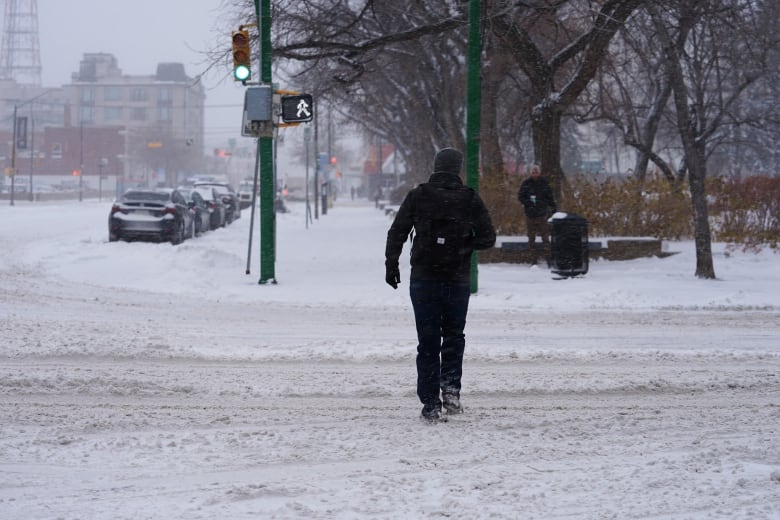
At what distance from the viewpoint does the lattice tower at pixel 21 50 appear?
14362cm

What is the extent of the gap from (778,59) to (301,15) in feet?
46.8

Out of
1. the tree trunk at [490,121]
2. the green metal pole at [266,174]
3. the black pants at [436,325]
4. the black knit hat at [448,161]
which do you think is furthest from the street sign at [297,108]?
the tree trunk at [490,121]

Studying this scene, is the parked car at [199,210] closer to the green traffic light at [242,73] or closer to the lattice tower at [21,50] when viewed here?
the green traffic light at [242,73]

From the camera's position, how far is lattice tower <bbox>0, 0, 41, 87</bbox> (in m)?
144

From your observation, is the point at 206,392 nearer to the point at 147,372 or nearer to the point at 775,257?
the point at 147,372

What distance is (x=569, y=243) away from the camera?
16.2 metres

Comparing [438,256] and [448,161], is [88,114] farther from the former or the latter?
[438,256]

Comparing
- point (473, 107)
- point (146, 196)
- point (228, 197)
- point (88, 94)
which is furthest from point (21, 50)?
point (473, 107)

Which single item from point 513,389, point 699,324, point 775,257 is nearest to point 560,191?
point 775,257

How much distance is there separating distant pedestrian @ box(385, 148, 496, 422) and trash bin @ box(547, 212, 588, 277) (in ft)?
33.0

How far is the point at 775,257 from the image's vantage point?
19750 mm

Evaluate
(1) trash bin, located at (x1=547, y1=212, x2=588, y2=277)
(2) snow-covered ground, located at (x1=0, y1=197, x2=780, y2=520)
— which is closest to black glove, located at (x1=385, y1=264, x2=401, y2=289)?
(2) snow-covered ground, located at (x1=0, y1=197, x2=780, y2=520)

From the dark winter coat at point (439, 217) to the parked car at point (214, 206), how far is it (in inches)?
1083

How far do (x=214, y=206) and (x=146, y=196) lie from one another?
10.5 meters
